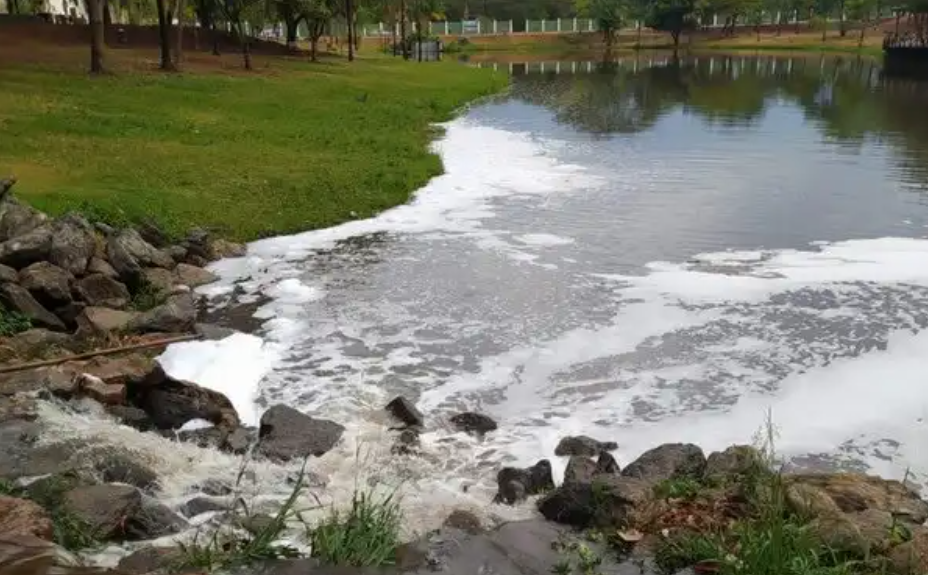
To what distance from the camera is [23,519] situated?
7.03 metres

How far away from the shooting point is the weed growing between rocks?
12.5 meters

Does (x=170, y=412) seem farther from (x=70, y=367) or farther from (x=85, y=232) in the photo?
(x=85, y=232)

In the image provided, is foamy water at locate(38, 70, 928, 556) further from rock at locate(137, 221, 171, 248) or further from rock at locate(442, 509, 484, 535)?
rock at locate(137, 221, 171, 248)

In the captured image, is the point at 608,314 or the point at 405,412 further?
the point at 608,314

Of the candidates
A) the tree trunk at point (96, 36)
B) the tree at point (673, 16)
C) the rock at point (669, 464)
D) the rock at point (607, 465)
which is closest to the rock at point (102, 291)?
the rock at point (607, 465)

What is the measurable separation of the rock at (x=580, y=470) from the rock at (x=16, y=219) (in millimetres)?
9572

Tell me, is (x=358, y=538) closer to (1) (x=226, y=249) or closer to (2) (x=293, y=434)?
(2) (x=293, y=434)

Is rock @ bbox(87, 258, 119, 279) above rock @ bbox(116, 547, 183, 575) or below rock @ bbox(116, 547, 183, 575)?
above

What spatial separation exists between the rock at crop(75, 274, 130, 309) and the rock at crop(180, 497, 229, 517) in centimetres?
654

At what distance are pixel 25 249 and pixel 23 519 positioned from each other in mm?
8035

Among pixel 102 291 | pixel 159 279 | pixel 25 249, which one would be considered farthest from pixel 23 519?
pixel 159 279

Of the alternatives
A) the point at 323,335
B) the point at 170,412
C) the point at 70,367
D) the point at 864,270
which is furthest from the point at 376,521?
the point at 864,270

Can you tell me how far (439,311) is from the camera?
49.6 feet

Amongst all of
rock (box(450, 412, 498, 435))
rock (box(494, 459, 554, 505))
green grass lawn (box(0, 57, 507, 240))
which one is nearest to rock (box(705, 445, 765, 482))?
rock (box(494, 459, 554, 505))
